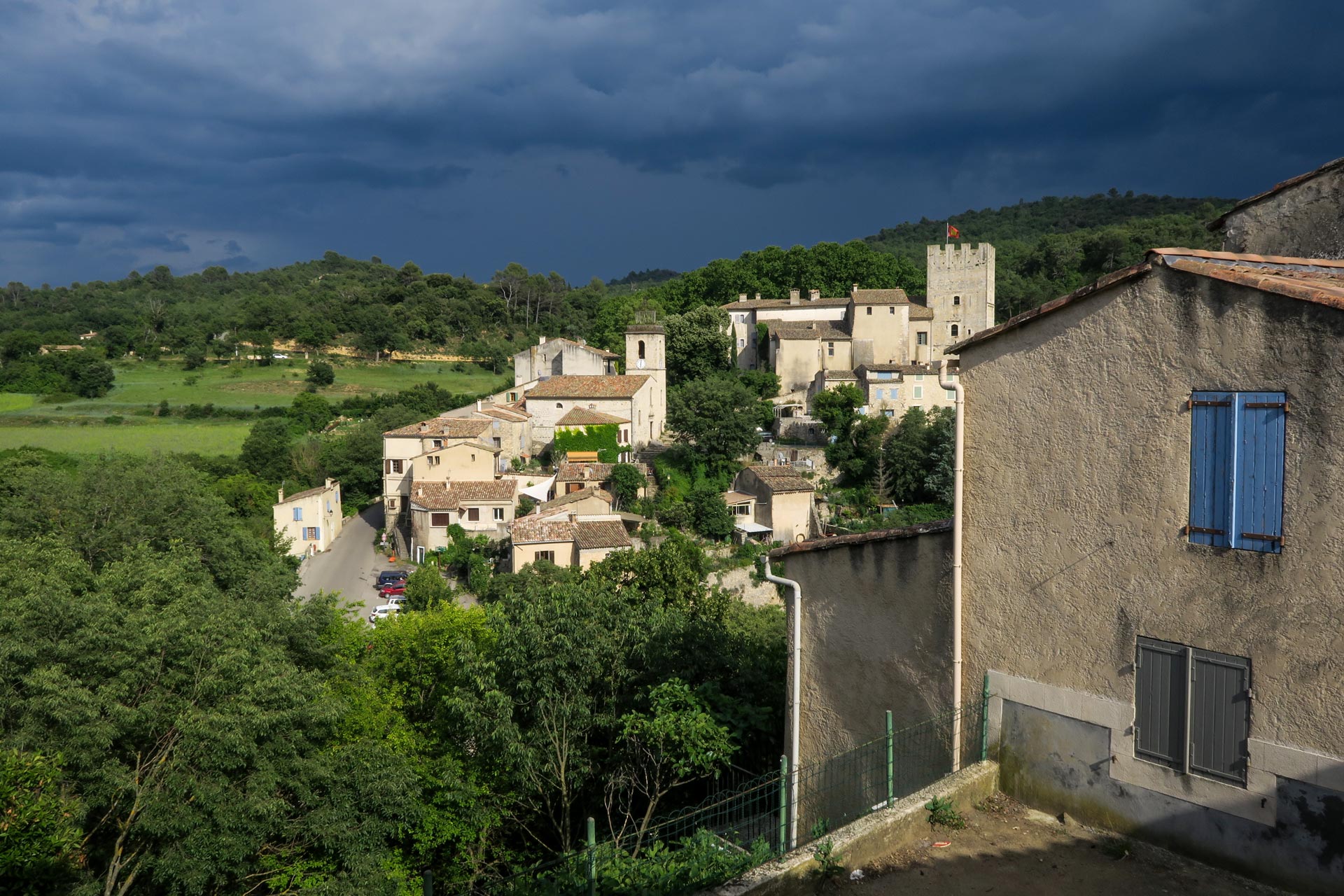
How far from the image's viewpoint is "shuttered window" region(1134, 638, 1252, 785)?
6023 mm

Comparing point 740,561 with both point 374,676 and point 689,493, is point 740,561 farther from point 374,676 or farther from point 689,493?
point 374,676

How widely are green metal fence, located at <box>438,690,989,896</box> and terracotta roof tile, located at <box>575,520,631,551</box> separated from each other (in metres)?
25.4

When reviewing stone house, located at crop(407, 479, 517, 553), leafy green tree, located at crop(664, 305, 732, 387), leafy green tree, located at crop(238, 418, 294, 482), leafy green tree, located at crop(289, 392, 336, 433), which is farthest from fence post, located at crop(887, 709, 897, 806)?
leafy green tree, located at crop(289, 392, 336, 433)

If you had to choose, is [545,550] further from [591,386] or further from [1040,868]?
[1040,868]

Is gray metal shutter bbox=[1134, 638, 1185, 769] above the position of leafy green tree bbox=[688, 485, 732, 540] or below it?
above

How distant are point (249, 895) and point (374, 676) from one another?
5.98 metres

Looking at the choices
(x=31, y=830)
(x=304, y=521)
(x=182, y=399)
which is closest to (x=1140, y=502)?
(x=31, y=830)

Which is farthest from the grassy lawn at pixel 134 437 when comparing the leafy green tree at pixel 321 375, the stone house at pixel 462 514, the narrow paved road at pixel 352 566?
the stone house at pixel 462 514

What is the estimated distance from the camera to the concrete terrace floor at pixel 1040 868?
Answer: 6.02m

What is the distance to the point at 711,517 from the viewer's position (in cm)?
4131

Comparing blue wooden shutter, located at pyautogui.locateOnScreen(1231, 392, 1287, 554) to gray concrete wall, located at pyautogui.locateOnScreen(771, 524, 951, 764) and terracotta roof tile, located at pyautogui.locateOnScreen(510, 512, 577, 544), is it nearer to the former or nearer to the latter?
gray concrete wall, located at pyautogui.locateOnScreen(771, 524, 951, 764)

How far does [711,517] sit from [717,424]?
6592mm

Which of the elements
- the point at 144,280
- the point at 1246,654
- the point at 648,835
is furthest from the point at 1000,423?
the point at 144,280

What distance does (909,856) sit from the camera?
21.3 feet
